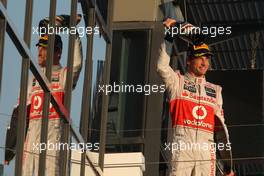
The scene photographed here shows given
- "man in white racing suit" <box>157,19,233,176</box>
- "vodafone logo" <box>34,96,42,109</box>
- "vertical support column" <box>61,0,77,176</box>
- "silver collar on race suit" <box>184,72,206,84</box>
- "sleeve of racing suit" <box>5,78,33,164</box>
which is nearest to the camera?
"sleeve of racing suit" <box>5,78,33,164</box>

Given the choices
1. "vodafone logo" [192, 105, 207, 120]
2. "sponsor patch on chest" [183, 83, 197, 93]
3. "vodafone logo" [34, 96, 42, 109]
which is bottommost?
"vodafone logo" [34, 96, 42, 109]

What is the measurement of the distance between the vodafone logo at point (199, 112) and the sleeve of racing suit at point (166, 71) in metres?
0.31

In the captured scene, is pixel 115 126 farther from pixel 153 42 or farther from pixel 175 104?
pixel 175 104

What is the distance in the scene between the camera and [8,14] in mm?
8445

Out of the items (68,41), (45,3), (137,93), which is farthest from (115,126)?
(45,3)

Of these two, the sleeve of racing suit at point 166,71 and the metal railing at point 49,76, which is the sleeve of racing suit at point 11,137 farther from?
the sleeve of racing suit at point 166,71

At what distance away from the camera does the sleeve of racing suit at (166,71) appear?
524 inches

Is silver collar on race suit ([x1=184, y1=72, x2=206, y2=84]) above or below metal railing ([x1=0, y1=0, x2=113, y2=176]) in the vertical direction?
above

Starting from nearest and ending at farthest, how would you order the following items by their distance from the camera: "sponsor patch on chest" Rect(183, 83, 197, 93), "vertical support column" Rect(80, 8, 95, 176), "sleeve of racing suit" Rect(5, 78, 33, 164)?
"sleeve of racing suit" Rect(5, 78, 33, 164), "vertical support column" Rect(80, 8, 95, 176), "sponsor patch on chest" Rect(183, 83, 197, 93)

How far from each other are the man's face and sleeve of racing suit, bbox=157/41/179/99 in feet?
0.73

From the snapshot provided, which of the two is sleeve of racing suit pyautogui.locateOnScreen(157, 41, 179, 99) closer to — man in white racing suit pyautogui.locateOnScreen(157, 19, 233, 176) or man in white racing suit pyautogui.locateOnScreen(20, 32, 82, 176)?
man in white racing suit pyautogui.locateOnScreen(157, 19, 233, 176)

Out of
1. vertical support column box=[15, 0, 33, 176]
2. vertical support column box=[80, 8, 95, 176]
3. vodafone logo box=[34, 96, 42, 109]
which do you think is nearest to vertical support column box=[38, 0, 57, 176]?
vodafone logo box=[34, 96, 42, 109]

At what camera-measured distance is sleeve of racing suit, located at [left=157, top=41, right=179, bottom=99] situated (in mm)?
13320

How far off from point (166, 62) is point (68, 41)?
8.04 feet
